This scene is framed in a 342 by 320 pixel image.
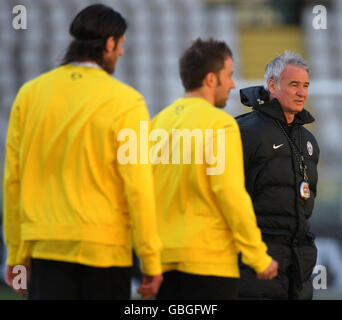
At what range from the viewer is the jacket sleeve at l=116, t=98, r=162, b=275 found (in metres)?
2.56

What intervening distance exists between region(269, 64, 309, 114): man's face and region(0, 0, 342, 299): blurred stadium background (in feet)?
20.7

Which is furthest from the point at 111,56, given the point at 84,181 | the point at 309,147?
the point at 309,147

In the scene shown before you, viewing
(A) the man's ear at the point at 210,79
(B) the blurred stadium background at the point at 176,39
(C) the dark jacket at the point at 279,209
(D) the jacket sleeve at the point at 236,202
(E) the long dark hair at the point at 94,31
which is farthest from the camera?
(B) the blurred stadium background at the point at 176,39

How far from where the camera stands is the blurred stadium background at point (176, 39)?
34.2 feet

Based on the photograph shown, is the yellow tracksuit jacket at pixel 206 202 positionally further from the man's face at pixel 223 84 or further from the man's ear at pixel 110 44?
the man's ear at pixel 110 44

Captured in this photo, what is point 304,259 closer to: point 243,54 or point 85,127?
point 85,127

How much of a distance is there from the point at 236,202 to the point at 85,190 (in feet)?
1.91

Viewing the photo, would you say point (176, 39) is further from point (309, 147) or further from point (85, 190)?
point (85, 190)

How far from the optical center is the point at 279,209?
138 inches

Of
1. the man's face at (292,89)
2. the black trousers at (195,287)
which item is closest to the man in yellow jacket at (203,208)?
the black trousers at (195,287)

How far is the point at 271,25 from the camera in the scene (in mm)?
11203

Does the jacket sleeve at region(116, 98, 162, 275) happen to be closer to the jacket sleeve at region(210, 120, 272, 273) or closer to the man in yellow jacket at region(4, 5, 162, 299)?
the man in yellow jacket at region(4, 5, 162, 299)

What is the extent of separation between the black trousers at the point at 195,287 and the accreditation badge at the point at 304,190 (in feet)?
2.48

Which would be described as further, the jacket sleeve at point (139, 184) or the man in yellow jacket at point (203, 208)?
the man in yellow jacket at point (203, 208)
